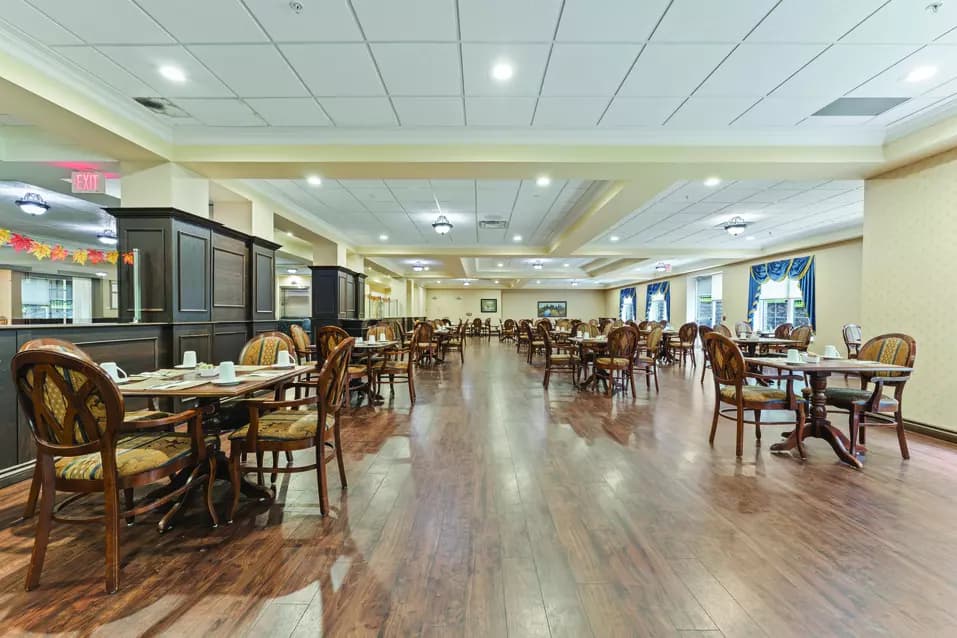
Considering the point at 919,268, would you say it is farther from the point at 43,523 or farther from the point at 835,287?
the point at 43,523

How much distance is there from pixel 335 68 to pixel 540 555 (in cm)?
347

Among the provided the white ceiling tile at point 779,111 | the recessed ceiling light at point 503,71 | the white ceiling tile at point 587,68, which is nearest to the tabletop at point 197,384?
the recessed ceiling light at point 503,71

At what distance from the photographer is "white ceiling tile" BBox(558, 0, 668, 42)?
97.5 inches

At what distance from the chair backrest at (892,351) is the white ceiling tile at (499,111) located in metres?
3.59

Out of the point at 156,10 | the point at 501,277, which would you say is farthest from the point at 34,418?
the point at 501,277

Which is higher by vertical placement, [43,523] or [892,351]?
[892,351]

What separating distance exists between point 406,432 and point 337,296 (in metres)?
5.34

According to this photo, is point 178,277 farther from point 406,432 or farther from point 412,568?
point 412,568

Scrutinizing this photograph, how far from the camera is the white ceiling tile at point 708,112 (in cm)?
354

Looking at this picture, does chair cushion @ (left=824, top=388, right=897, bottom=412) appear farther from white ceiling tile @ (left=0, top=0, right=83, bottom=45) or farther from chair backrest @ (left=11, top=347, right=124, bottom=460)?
white ceiling tile @ (left=0, top=0, right=83, bottom=45)

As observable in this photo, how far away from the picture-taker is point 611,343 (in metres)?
5.52

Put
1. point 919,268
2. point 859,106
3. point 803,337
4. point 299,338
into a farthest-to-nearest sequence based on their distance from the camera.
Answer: point 803,337 < point 299,338 < point 919,268 < point 859,106

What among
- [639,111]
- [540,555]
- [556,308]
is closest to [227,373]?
[540,555]

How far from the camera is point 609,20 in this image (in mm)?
2604
